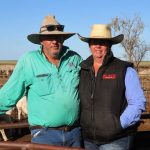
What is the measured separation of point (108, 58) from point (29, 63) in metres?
0.66

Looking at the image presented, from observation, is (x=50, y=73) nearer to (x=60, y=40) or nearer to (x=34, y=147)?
(x=60, y=40)

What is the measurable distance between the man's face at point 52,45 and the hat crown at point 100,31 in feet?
0.93

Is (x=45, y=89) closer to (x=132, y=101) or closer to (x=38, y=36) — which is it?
(x=38, y=36)

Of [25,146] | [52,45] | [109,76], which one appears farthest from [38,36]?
[25,146]

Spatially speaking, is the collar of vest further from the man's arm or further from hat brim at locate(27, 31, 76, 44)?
hat brim at locate(27, 31, 76, 44)

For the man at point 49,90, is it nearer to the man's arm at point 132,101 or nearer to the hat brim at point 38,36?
the hat brim at point 38,36

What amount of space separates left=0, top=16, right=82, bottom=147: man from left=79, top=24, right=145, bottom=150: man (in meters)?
0.12

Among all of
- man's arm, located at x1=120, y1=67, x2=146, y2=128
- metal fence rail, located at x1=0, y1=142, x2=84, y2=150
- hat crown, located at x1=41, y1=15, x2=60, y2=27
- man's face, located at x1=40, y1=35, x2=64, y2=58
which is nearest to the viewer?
metal fence rail, located at x1=0, y1=142, x2=84, y2=150

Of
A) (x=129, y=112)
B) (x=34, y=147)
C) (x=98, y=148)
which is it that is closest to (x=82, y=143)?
(x=98, y=148)

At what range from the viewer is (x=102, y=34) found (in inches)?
146

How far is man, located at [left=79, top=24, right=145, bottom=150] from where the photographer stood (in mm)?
3447

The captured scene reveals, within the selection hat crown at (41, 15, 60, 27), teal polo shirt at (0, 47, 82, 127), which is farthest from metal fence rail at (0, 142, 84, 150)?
hat crown at (41, 15, 60, 27)

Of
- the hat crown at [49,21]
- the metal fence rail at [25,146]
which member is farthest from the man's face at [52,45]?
the metal fence rail at [25,146]

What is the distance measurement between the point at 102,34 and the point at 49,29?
1.51 ft
